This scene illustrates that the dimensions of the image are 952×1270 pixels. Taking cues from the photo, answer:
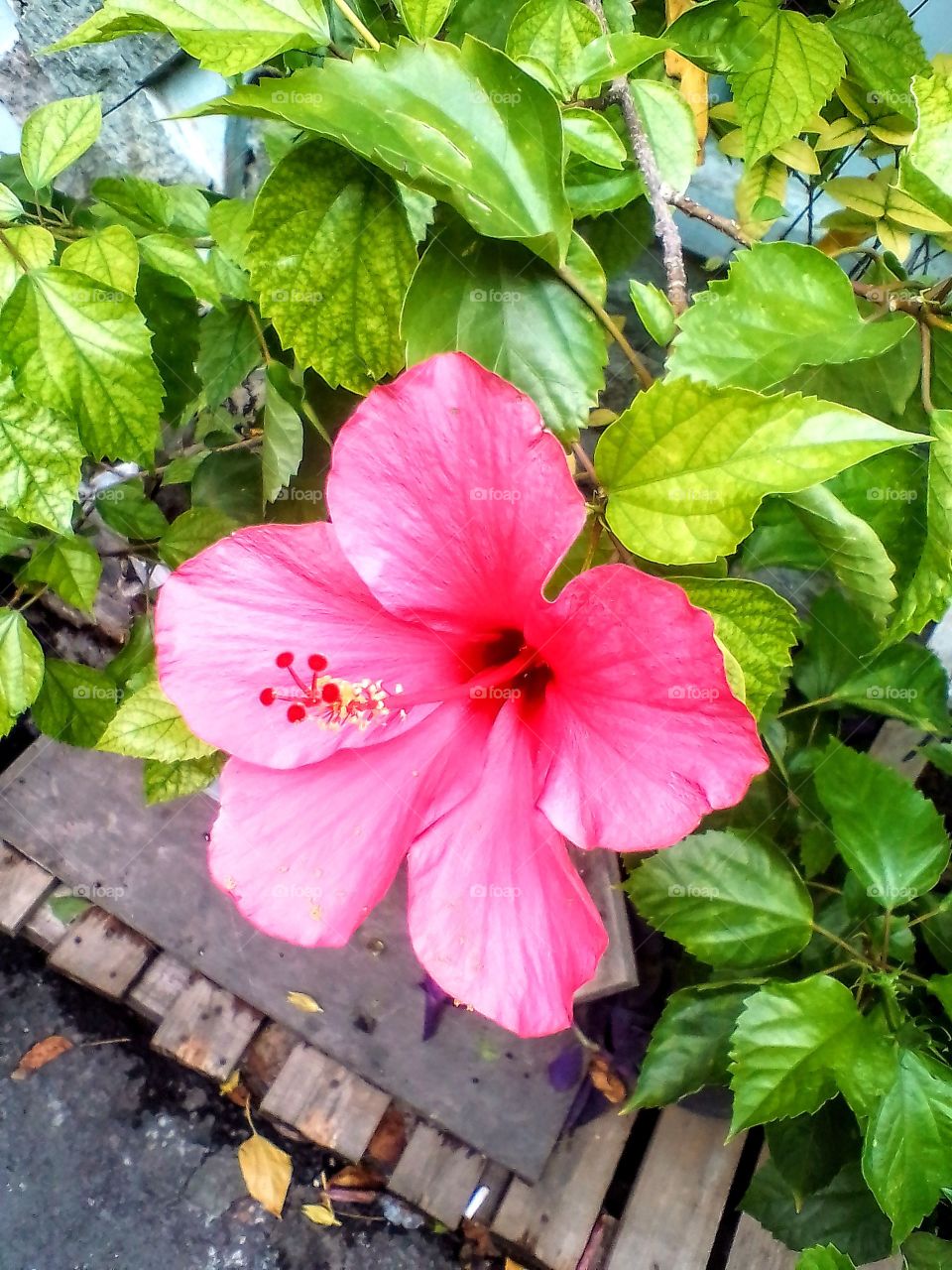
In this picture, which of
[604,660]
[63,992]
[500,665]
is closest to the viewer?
[604,660]

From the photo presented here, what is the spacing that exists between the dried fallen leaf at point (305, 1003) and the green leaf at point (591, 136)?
1.56 m

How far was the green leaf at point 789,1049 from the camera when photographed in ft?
3.17

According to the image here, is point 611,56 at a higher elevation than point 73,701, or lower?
higher

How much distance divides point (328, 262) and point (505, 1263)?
71.3 inches

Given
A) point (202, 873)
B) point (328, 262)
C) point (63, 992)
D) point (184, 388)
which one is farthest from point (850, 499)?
point (63, 992)

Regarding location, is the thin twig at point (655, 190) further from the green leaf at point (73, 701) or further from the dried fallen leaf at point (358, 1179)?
the dried fallen leaf at point (358, 1179)

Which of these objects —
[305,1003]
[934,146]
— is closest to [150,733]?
[934,146]

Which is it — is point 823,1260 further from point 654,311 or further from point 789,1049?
point 654,311

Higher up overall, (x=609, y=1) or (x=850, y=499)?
(x=609, y=1)

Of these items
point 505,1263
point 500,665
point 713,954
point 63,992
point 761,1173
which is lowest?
point 505,1263

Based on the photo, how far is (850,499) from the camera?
75 cm

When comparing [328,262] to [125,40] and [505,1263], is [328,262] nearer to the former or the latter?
[125,40]

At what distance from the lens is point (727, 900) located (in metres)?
1.19

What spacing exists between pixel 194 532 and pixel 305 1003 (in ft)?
3.47
